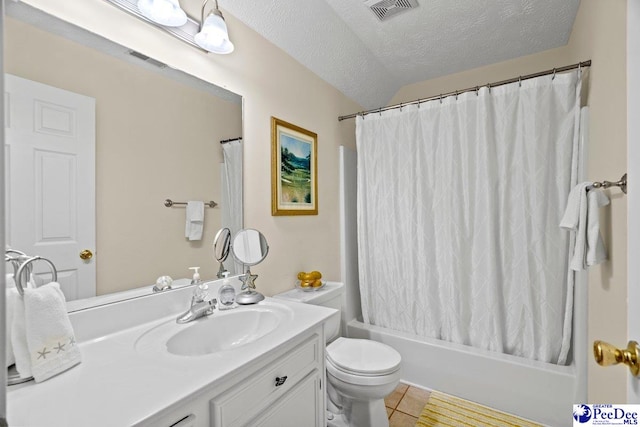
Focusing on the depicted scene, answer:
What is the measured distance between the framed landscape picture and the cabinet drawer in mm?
913

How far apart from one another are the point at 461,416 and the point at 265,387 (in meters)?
1.49

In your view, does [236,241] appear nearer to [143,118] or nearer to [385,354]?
[143,118]

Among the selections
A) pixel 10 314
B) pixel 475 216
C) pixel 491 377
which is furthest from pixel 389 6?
pixel 491 377

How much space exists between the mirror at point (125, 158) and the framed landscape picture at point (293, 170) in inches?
14.7

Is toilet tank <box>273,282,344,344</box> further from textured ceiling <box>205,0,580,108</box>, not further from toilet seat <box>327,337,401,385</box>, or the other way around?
textured ceiling <box>205,0,580,108</box>

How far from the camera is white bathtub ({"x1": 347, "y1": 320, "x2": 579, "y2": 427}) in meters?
1.65

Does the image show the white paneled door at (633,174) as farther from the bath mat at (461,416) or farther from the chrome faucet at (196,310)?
the bath mat at (461,416)

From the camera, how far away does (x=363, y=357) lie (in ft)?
5.39

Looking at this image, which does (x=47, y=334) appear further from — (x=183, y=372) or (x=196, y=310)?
(x=196, y=310)

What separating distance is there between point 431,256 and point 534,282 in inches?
24.2

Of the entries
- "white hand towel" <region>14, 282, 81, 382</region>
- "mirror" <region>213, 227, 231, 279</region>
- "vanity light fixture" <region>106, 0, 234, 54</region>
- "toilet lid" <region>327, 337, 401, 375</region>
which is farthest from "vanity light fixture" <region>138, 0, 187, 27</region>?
"toilet lid" <region>327, 337, 401, 375</region>

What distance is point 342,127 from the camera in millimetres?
2535

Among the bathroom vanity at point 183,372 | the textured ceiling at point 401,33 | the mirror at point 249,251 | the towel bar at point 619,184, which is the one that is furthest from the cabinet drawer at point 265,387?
the textured ceiling at point 401,33

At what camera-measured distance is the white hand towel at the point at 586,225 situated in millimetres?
1127
